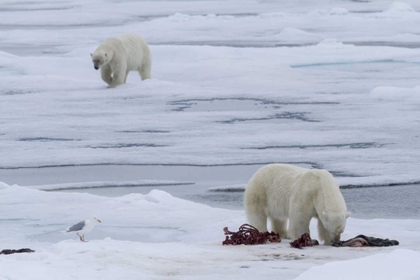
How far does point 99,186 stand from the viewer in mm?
7246

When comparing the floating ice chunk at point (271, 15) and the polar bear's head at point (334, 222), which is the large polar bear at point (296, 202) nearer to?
the polar bear's head at point (334, 222)

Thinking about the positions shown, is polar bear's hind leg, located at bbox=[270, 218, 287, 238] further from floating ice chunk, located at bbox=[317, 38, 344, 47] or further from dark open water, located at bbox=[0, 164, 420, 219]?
floating ice chunk, located at bbox=[317, 38, 344, 47]

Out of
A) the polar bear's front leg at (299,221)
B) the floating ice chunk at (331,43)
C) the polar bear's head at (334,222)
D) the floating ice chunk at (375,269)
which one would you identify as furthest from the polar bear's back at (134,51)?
the floating ice chunk at (375,269)

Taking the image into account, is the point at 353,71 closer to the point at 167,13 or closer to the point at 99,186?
the point at 99,186

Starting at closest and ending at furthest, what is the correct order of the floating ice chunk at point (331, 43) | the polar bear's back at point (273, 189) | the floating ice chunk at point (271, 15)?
the polar bear's back at point (273, 189)
the floating ice chunk at point (331, 43)
the floating ice chunk at point (271, 15)

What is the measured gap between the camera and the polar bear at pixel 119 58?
12.6 m

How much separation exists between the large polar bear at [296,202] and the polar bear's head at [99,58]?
24.9ft

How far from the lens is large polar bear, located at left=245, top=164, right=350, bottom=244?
470 centimetres

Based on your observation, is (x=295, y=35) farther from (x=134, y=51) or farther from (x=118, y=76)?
(x=118, y=76)

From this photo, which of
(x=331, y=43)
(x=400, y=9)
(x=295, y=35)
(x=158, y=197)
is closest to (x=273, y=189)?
(x=158, y=197)

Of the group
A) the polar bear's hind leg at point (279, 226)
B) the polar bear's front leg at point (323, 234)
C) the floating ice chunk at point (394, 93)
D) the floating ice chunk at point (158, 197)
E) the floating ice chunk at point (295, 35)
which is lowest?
the floating ice chunk at point (158, 197)

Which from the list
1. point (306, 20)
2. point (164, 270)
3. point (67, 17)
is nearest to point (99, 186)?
point (164, 270)

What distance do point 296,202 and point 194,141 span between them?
4356mm

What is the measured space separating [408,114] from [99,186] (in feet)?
14.9
